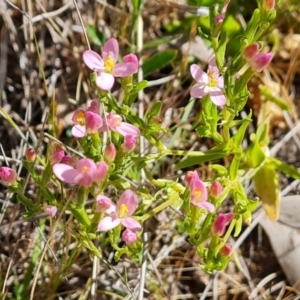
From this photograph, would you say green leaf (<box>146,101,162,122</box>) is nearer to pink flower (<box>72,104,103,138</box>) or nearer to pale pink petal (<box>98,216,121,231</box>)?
pink flower (<box>72,104,103,138</box>)

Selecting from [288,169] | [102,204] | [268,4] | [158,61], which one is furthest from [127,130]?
[158,61]

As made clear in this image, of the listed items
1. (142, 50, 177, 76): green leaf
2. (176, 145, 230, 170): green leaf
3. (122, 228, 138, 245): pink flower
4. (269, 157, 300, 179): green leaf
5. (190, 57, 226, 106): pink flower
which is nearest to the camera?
(122, 228, 138, 245): pink flower

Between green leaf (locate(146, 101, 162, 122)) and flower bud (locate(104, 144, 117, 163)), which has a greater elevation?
green leaf (locate(146, 101, 162, 122))

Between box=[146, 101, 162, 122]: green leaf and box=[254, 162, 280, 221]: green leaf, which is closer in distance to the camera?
box=[146, 101, 162, 122]: green leaf

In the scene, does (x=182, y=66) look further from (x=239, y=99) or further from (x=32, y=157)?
(x=32, y=157)

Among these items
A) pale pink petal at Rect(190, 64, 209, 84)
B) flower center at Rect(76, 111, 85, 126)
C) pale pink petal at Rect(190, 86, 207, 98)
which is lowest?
flower center at Rect(76, 111, 85, 126)

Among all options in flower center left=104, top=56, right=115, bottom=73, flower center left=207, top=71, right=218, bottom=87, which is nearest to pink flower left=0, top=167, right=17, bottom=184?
flower center left=104, top=56, right=115, bottom=73

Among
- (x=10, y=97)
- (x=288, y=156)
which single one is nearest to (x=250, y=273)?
(x=288, y=156)

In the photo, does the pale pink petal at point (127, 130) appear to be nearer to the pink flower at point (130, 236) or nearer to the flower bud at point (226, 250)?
the pink flower at point (130, 236)
